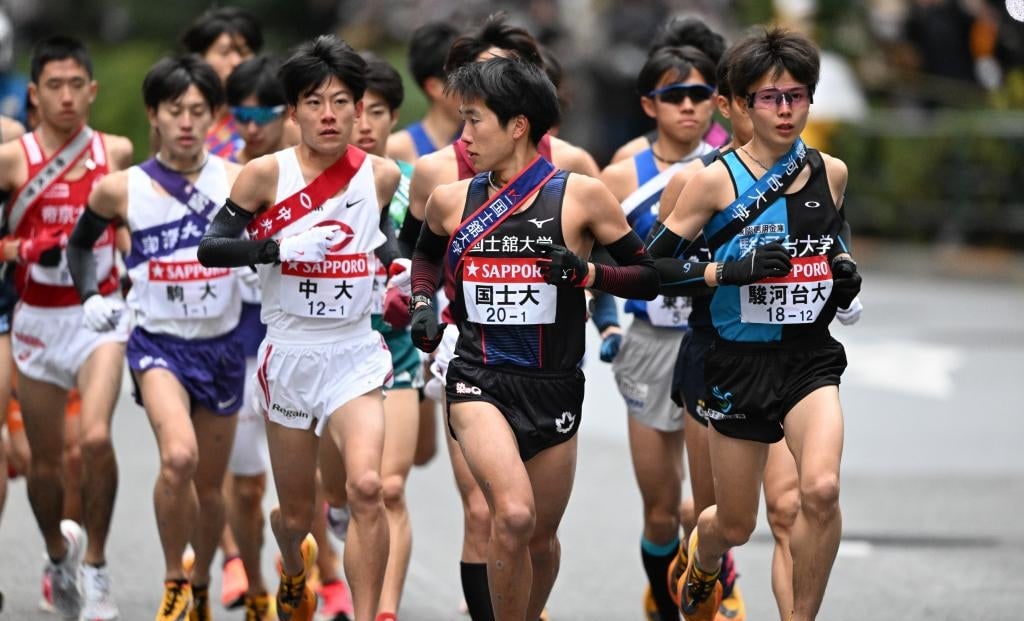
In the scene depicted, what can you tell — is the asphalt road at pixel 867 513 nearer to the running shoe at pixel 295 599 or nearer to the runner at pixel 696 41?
the running shoe at pixel 295 599

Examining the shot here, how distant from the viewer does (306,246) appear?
26.0 feet

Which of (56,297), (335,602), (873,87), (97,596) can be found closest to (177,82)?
(56,297)

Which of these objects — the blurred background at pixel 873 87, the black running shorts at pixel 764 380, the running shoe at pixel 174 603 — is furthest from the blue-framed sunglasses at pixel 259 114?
the blurred background at pixel 873 87

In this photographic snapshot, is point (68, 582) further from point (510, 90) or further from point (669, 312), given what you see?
point (510, 90)

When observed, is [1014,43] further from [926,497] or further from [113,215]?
[113,215]

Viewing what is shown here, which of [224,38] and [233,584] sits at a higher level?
[224,38]

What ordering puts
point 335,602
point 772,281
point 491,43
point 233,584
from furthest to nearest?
point 233,584 < point 335,602 < point 491,43 < point 772,281

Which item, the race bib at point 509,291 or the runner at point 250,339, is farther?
the runner at point 250,339

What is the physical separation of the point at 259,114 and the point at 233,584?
2.21 metres

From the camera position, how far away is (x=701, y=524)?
8.29 metres

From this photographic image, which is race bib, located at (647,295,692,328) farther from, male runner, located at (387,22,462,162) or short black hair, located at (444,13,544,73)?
male runner, located at (387,22,462,162)

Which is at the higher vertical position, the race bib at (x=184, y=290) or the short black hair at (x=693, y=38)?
the short black hair at (x=693, y=38)

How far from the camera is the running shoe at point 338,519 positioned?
30.7ft

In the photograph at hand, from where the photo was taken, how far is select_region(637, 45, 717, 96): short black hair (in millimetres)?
9469
